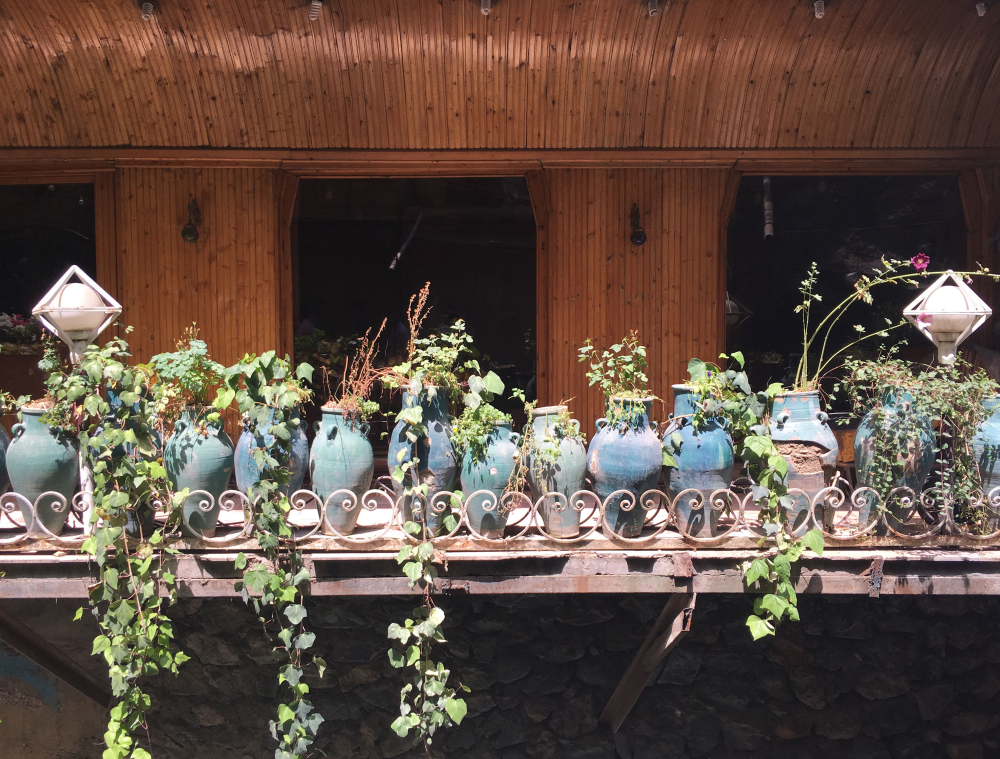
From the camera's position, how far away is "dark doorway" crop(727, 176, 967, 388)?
6.69 meters

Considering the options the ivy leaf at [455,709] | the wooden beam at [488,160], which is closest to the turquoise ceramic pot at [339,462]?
the ivy leaf at [455,709]

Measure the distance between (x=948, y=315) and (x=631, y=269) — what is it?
2.26 metres

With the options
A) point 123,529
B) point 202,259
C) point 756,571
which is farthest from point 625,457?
point 202,259

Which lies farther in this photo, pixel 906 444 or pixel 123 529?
pixel 906 444

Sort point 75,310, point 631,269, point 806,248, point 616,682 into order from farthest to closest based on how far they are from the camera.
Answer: point 806,248 → point 631,269 → point 616,682 → point 75,310

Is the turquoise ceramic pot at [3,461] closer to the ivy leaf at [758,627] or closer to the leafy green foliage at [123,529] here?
the leafy green foliage at [123,529]

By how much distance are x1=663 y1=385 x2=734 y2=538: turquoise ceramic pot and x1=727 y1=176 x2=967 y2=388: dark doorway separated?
2.77 metres

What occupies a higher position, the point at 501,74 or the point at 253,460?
the point at 501,74

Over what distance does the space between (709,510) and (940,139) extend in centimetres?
366

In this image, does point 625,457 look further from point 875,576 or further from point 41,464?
point 41,464

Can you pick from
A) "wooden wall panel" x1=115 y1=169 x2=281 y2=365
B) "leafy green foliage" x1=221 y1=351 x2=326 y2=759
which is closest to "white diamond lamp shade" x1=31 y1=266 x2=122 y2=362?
"leafy green foliage" x1=221 y1=351 x2=326 y2=759

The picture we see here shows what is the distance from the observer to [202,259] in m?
5.70

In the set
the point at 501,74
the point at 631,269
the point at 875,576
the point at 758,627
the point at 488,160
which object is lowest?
the point at 758,627

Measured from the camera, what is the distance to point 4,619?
179 inches
